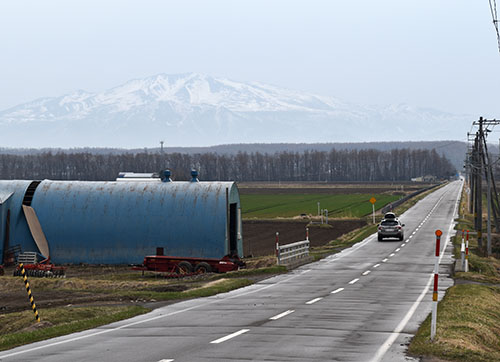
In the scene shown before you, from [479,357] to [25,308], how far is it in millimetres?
14504

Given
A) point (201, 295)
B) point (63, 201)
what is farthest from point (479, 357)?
point (63, 201)

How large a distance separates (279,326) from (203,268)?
1899 cm

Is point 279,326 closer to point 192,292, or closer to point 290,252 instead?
point 192,292

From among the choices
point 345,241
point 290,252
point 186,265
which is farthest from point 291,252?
point 345,241

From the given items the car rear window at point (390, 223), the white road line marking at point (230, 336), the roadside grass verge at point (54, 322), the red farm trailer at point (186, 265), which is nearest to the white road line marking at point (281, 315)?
the white road line marking at point (230, 336)

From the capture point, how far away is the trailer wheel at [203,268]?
35.2 metres

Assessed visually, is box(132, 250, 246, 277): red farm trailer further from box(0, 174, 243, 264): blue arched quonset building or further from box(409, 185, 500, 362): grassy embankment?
box(409, 185, 500, 362): grassy embankment

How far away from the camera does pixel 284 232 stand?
66.8m

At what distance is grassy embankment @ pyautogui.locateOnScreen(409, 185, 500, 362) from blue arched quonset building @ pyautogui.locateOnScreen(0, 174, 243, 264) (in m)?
14.5

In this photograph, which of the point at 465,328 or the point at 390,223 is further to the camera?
the point at 390,223

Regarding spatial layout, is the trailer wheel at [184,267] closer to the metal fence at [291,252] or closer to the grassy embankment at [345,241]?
the metal fence at [291,252]

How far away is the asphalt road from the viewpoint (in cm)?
1309

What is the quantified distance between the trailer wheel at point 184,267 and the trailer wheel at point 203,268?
0.31 m

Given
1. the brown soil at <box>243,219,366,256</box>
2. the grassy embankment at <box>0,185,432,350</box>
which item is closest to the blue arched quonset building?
the grassy embankment at <box>0,185,432,350</box>
